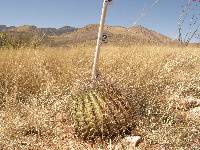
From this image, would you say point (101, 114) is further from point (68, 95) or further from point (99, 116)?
point (68, 95)

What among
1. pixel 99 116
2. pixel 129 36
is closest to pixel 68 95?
pixel 99 116

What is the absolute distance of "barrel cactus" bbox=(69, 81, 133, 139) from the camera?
16.2 ft

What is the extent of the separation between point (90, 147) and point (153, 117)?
3.12 ft

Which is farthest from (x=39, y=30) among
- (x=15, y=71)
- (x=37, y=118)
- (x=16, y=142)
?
(x=16, y=142)

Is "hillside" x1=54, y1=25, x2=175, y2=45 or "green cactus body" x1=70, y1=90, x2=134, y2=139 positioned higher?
"hillside" x1=54, y1=25, x2=175, y2=45

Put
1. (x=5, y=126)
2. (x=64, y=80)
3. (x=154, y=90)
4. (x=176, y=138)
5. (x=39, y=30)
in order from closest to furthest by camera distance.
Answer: (x=176, y=138)
(x=5, y=126)
(x=154, y=90)
(x=64, y=80)
(x=39, y=30)

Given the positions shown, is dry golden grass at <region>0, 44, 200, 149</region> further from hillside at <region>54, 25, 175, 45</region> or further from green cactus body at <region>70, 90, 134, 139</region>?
hillside at <region>54, 25, 175, 45</region>

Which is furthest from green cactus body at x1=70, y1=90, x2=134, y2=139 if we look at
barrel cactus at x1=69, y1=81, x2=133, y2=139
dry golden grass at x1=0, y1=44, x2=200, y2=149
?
dry golden grass at x1=0, y1=44, x2=200, y2=149

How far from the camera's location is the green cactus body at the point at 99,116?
493cm

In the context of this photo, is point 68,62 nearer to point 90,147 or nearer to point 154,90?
point 154,90

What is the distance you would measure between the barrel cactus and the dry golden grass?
116mm

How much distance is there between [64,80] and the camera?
23.4 feet

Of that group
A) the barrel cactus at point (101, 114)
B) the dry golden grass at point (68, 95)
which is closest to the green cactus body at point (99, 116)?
the barrel cactus at point (101, 114)

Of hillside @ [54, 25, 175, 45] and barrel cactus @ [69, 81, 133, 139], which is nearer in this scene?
barrel cactus @ [69, 81, 133, 139]
